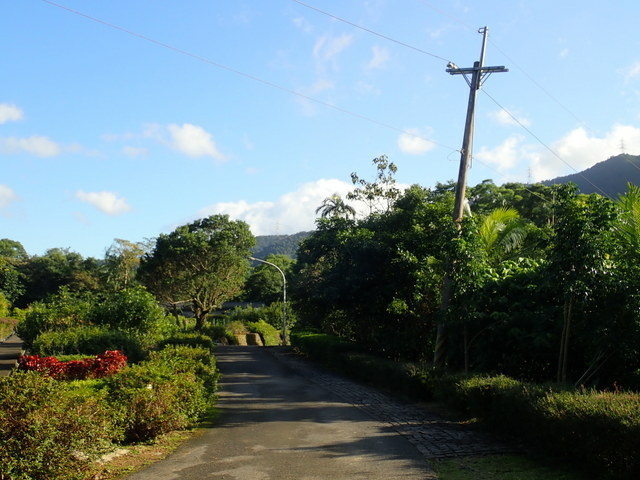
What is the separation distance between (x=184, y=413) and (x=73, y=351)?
10.1 metres

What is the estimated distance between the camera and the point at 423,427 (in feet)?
33.2

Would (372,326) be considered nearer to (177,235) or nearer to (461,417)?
(461,417)

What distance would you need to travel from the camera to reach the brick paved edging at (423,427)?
8.34m

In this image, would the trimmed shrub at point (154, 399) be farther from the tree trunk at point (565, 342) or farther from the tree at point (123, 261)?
the tree at point (123, 261)

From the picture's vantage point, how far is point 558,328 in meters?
10.9

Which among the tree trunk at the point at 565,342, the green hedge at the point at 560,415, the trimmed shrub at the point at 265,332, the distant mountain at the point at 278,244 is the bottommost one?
the trimmed shrub at the point at 265,332

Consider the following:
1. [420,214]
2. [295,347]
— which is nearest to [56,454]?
[420,214]

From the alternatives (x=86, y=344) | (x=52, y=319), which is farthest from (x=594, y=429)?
(x=52, y=319)

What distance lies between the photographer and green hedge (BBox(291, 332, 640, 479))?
6.07 meters

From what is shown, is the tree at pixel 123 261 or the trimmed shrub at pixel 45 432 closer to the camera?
the trimmed shrub at pixel 45 432

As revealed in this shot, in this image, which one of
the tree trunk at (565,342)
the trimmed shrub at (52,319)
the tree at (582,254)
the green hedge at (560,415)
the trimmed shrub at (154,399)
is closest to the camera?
the green hedge at (560,415)

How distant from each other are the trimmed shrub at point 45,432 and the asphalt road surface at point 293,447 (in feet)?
3.04

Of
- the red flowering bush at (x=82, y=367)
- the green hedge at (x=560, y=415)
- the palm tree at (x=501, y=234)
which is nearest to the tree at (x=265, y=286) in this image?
the palm tree at (x=501, y=234)

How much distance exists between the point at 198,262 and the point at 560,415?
117 ft
